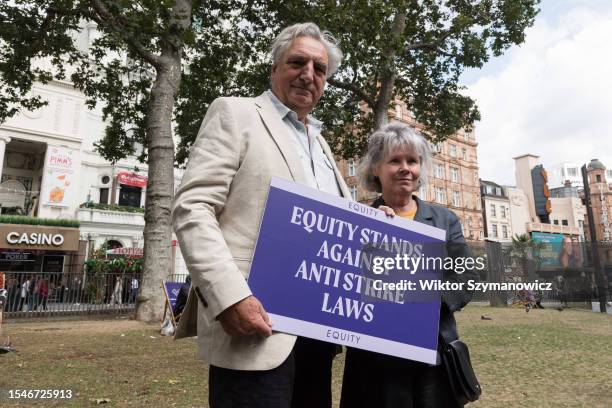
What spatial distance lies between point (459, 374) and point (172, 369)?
15.9ft

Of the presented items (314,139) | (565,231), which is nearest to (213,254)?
(314,139)

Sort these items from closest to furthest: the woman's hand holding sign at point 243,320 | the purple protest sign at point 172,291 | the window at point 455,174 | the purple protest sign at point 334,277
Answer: the woman's hand holding sign at point 243,320
the purple protest sign at point 334,277
the purple protest sign at point 172,291
the window at point 455,174

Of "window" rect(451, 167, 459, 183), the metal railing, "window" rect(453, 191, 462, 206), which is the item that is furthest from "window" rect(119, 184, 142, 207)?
"window" rect(451, 167, 459, 183)

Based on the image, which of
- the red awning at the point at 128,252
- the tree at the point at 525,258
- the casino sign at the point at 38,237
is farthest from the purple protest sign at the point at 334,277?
the casino sign at the point at 38,237

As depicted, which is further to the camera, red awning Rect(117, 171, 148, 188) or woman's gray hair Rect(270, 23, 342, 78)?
red awning Rect(117, 171, 148, 188)

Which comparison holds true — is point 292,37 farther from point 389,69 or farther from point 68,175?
point 68,175

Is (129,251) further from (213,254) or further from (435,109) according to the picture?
(213,254)

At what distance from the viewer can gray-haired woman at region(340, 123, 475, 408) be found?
7.12 feet

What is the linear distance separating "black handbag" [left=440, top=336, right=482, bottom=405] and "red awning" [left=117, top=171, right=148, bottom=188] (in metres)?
35.8

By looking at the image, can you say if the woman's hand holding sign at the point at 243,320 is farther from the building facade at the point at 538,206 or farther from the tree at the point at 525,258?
the building facade at the point at 538,206

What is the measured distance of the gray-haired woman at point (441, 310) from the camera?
2.17 meters

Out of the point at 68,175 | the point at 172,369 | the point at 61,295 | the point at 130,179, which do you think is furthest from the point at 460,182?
the point at 172,369

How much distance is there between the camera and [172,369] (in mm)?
5930

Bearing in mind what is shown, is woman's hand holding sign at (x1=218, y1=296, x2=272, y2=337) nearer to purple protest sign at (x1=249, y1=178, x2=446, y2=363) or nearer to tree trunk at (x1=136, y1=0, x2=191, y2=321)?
purple protest sign at (x1=249, y1=178, x2=446, y2=363)
